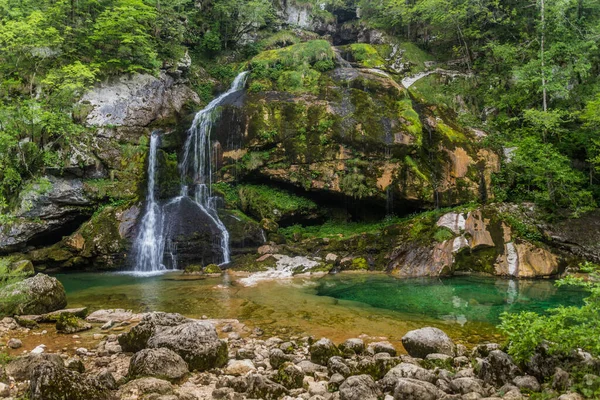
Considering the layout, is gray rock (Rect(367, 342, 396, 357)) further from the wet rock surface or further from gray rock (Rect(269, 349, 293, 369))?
gray rock (Rect(269, 349, 293, 369))

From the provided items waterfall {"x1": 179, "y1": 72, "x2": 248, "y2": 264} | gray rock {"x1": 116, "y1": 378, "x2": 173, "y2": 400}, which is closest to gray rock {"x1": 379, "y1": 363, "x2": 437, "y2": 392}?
gray rock {"x1": 116, "y1": 378, "x2": 173, "y2": 400}

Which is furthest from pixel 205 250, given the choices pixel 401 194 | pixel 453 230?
pixel 453 230

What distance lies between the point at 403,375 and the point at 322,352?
1.50m

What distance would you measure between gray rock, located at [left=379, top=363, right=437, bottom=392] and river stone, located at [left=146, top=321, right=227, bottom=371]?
256 cm

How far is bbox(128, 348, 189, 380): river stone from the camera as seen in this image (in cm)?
500

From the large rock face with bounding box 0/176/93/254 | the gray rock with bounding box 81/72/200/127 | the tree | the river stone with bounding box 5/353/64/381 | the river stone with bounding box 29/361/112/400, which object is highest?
the tree

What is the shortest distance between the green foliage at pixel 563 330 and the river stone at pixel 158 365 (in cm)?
450

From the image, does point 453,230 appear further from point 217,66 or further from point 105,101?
point 217,66

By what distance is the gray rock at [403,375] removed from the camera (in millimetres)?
4883

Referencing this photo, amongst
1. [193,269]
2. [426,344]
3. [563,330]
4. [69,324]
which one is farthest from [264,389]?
[193,269]

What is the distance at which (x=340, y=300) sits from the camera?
1095 cm

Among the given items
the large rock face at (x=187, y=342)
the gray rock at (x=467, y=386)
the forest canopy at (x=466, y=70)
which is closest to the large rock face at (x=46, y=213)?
the forest canopy at (x=466, y=70)

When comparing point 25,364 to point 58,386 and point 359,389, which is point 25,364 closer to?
point 58,386

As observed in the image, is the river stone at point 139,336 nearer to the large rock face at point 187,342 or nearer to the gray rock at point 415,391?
the large rock face at point 187,342
